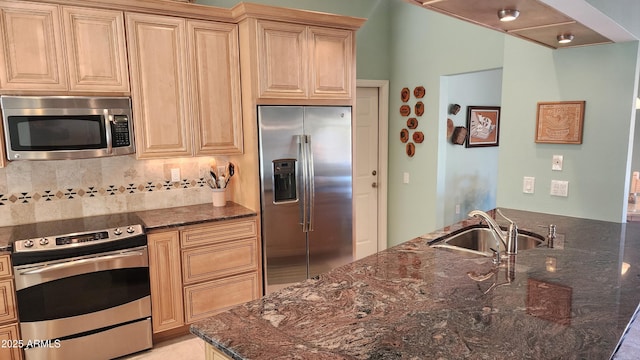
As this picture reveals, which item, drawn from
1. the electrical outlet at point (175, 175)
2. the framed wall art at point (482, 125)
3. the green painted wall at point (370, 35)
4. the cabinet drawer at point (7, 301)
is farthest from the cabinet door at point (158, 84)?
the framed wall art at point (482, 125)

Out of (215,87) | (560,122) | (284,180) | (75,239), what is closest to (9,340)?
(75,239)

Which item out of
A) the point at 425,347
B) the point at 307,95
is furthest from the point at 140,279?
the point at 425,347

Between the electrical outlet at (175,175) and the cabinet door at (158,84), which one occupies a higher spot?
the cabinet door at (158,84)

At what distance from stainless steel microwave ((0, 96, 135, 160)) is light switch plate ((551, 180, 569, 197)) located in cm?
314

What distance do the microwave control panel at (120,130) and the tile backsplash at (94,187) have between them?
40 cm

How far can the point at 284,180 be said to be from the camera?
338cm

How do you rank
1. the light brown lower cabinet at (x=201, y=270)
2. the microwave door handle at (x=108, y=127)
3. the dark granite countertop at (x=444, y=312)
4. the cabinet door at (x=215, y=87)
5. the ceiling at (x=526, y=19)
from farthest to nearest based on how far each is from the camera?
the cabinet door at (x=215, y=87)
the light brown lower cabinet at (x=201, y=270)
the microwave door handle at (x=108, y=127)
the ceiling at (x=526, y=19)
the dark granite countertop at (x=444, y=312)

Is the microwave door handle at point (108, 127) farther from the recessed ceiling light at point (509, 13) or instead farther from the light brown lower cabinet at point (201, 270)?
the recessed ceiling light at point (509, 13)

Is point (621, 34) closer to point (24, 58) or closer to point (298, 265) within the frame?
point (298, 265)

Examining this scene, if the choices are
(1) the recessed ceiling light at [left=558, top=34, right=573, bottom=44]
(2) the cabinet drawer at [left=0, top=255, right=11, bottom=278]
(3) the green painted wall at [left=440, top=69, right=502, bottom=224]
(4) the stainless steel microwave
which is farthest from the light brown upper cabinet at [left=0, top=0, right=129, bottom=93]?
(3) the green painted wall at [left=440, top=69, right=502, bottom=224]

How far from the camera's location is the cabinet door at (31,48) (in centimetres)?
257

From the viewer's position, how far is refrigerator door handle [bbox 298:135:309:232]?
3379 millimetres

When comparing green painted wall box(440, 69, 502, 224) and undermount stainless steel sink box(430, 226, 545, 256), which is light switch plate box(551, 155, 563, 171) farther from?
green painted wall box(440, 69, 502, 224)

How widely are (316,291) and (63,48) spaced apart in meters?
2.38
